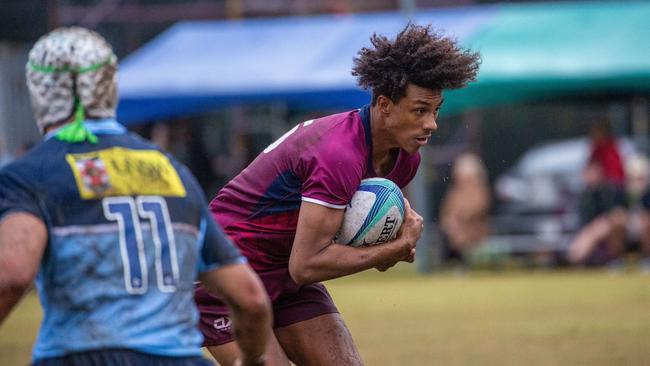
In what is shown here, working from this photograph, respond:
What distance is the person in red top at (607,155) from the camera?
1728cm

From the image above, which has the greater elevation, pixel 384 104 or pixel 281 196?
pixel 384 104

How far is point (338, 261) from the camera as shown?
16.7 ft

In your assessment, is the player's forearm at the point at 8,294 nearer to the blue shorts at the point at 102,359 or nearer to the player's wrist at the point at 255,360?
the blue shorts at the point at 102,359

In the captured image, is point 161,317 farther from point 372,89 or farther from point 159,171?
point 372,89

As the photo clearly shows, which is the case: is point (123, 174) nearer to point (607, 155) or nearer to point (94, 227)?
point (94, 227)

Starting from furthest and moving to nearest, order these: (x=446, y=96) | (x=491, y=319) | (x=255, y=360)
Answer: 1. (x=446, y=96)
2. (x=491, y=319)
3. (x=255, y=360)

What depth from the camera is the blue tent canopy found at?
55.5 ft

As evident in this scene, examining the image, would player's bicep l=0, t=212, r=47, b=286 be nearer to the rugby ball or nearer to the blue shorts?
the blue shorts

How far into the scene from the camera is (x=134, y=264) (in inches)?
139

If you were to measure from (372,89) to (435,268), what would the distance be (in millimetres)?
13360

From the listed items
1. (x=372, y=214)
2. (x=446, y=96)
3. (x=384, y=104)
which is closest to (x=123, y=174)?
(x=372, y=214)

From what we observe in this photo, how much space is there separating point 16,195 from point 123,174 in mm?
310

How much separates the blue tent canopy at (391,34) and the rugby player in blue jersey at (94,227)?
12.7 meters

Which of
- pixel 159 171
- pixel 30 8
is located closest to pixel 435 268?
pixel 30 8
